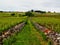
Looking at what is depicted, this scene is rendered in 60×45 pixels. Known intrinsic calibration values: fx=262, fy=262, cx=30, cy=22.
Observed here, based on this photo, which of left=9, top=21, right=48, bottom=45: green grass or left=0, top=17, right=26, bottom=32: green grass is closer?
left=9, top=21, right=48, bottom=45: green grass

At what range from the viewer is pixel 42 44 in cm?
1983

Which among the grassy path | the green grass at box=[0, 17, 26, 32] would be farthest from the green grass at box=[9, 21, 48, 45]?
the green grass at box=[0, 17, 26, 32]

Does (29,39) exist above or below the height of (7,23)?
above

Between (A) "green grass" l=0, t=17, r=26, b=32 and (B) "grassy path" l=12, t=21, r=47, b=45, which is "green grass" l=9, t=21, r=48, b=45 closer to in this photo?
(B) "grassy path" l=12, t=21, r=47, b=45

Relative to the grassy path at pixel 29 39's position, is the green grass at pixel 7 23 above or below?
below

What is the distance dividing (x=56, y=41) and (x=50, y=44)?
3.78 ft

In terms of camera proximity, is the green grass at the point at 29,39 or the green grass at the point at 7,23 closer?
the green grass at the point at 29,39

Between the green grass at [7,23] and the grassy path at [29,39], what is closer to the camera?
the grassy path at [29,39]

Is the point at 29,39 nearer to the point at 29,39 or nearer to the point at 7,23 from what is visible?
the point at 29,39

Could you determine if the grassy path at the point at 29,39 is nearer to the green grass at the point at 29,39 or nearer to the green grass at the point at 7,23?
the green grass at the point at 29,39

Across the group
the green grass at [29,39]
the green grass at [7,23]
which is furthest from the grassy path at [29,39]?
the green grass at [7,23]

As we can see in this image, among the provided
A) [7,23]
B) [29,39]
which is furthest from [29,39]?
[7,23]

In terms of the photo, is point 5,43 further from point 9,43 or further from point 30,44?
point 30,44

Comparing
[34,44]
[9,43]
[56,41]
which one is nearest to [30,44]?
[34,44]
